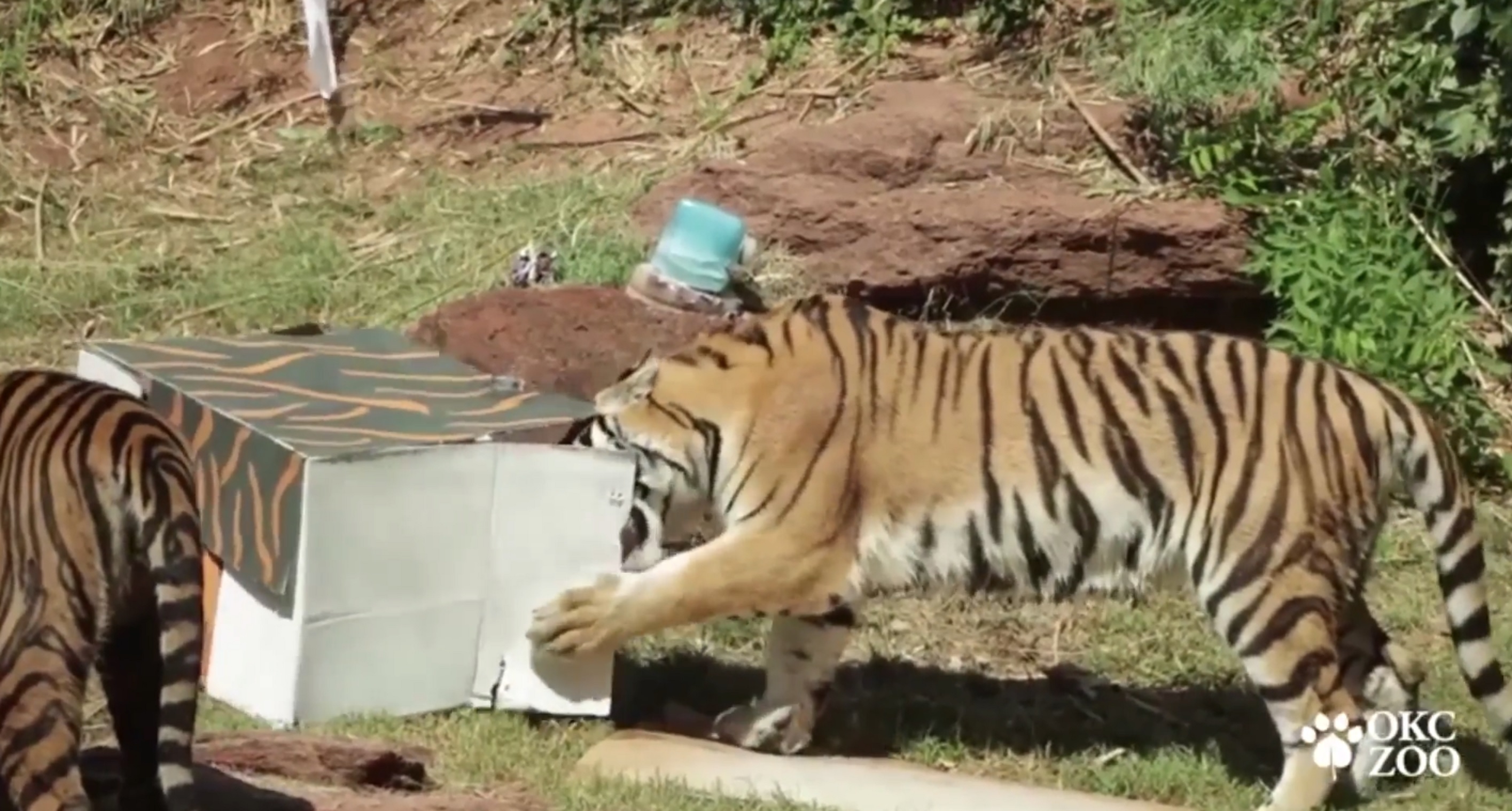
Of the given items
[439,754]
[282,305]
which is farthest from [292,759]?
[282,305]

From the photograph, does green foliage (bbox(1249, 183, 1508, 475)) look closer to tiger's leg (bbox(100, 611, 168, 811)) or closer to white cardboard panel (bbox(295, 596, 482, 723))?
white cardboard panel (bbox(295, 596, 482, 723))

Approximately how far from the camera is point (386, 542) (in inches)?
218

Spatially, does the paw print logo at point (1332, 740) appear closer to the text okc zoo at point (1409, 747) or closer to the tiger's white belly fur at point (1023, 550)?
the text okc zoo at point (1409, 747)

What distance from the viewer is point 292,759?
4.83m

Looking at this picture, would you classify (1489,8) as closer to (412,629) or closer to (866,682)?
(866,682)

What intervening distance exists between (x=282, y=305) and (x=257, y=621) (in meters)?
3.15

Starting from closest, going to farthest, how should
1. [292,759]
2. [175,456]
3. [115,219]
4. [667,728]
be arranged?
[175,456] → [292,759] → [667,728] → [115,219]

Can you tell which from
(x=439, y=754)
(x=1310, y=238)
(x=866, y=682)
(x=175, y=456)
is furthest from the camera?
(x=1310, y=238)

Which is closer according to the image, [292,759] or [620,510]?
[292,759]

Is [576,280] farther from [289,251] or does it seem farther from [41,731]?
[41,731]

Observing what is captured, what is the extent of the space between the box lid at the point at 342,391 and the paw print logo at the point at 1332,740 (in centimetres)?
189

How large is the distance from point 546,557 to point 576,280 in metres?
2.40

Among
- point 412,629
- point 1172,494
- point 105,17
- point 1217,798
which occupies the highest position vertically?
point 105,17

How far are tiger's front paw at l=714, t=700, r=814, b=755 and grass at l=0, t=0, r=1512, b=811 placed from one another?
0.17 meters
